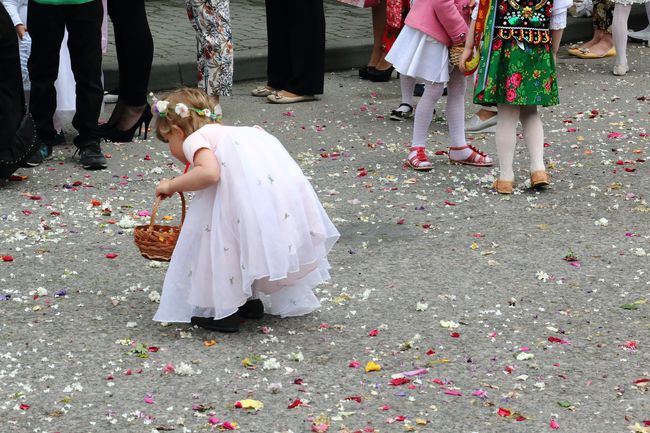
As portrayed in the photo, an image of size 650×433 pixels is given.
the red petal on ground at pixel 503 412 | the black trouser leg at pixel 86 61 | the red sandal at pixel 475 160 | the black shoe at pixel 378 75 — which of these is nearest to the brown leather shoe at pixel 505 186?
the red sandal at pixel 475 160

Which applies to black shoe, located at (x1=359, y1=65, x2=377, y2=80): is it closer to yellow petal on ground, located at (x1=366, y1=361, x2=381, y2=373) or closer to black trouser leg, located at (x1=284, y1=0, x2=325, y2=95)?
black trouser leg, located at (x1=284, y1=0, x2=325, y2=95)

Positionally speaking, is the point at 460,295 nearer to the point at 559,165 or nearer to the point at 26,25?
the point at 559,165

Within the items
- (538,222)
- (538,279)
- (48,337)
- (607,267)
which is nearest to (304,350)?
(48,337)

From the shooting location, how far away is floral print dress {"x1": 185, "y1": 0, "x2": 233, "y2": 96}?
838 centimetres

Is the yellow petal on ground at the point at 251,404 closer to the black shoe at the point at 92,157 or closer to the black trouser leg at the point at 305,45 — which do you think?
the black shoe at the point at 92,157

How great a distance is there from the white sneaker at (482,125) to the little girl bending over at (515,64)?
151 centimetres

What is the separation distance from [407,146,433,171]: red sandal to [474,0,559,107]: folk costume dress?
74cm

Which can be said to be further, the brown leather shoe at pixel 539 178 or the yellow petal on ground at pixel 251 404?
the brown leather shoe at pixel 539 178

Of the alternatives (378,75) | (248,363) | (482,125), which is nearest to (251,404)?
(248,363)

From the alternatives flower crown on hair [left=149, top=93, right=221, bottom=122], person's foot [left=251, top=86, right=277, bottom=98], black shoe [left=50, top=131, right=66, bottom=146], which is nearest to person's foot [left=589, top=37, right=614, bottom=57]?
person's foot [left=251, top=86, right=277, bottom=98]

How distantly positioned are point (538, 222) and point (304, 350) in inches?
85.7

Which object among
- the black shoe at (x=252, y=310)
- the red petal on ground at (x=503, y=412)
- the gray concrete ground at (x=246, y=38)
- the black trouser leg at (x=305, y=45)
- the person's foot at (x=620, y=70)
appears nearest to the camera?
the red petal on ground at (x=503, y=412)

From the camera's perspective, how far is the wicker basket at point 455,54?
7090 mm

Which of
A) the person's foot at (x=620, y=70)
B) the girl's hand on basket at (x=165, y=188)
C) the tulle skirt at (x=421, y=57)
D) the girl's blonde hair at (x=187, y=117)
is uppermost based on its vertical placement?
the girl's blonde hair at (x=187, y=117)
